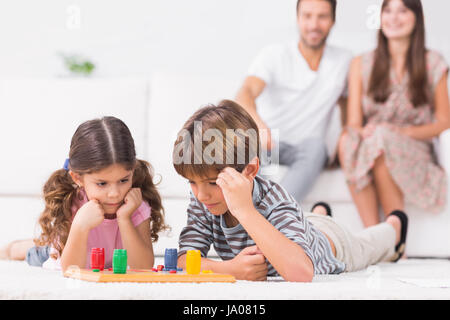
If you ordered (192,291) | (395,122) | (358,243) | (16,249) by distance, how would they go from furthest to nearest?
(395,122)
(16,249)
(358,243)
(192,291)

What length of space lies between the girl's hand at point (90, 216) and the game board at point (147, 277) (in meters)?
0.12

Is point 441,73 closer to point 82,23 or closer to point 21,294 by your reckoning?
point 82,23

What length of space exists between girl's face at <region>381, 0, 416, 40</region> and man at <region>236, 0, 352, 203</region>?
0.51ft

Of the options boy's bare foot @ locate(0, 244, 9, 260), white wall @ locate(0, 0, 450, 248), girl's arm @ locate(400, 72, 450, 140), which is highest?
white wall @ locate(0, 0, 450, 248)

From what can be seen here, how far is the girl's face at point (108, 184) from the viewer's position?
0.99m

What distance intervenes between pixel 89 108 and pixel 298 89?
69 cm

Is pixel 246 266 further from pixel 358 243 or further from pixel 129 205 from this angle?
pixel 358 243

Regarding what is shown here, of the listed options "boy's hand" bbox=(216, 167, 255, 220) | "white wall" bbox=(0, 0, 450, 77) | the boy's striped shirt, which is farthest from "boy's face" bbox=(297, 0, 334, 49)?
"boy's hand" bbox=(216, 167, 255, 220)

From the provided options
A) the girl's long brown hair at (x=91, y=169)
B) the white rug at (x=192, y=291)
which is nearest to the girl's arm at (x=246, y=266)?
the white rug at (x=192, y=291)

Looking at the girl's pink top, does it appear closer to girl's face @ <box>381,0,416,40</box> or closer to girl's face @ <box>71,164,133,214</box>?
girl's face @ <box>71,164,133,214</box>

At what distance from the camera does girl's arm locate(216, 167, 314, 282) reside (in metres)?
0.87

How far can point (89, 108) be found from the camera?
1479mm

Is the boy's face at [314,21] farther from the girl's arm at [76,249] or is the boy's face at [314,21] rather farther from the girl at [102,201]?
A: the girl's arm at [76,249]

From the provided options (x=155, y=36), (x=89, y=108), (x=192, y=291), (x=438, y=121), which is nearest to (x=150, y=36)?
(x=155, y=36)
